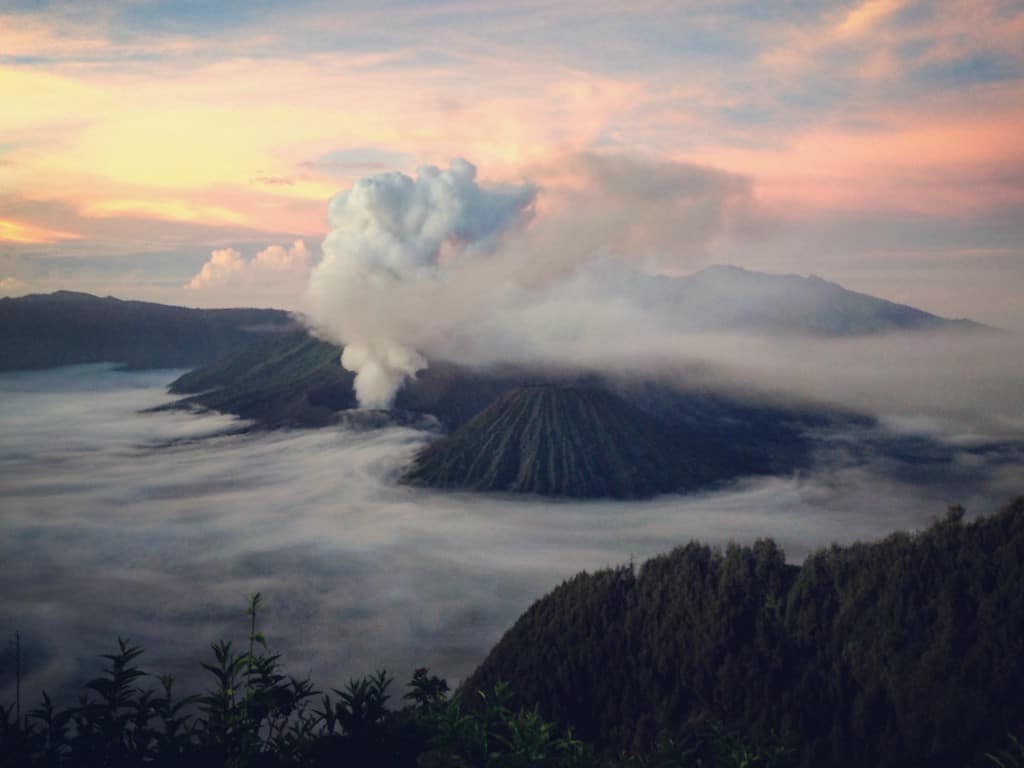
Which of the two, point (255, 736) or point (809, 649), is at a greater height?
point (255, 736)

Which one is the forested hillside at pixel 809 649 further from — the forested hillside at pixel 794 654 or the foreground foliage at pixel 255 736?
the foreground foliage at pixel 255 736

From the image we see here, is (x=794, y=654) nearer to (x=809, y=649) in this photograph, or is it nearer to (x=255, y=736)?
(x=809, y=649)

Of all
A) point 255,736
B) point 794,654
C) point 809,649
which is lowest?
point 794,654

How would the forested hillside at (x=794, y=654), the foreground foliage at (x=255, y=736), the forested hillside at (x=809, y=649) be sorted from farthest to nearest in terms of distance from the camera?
the forested hillside at (x=809, y=649) < the forested hillside at (x=794, y=654) < the foreground foliage at (x=255, y=736)

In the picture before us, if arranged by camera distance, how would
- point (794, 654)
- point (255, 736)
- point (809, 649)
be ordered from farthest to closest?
1. point (794, 654)
2. point (809, 649)
3. point (255, 736)

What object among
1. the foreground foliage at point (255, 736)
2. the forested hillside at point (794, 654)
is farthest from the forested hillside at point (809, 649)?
the foreground foliage at point (255, 736)

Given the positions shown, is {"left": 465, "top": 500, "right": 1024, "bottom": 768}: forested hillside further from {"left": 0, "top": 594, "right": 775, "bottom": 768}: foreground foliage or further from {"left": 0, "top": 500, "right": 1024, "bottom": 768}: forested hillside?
{"left": 0, "top": 594, "right": 775, "bottom": 768}: foreground foliage

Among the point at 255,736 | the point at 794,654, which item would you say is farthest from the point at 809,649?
the point at 255,736

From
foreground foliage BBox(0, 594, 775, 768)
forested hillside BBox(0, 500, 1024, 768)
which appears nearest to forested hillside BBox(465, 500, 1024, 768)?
forested hillside BBox(0, 500, 1024, 768)
